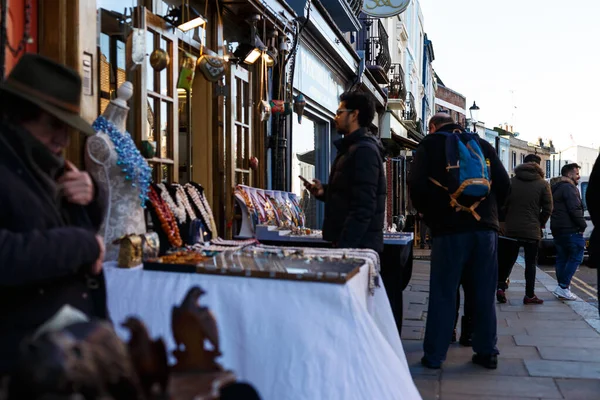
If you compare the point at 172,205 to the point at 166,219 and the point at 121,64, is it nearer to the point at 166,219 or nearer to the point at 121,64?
the point at 166,219

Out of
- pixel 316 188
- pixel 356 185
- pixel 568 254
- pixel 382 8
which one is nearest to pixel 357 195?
pixel 356 185

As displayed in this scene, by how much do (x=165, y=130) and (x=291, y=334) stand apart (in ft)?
9.87

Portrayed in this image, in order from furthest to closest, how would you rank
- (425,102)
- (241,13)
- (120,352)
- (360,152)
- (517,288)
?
(425,102), (517,288), (241,13), (360,152), (120,352)

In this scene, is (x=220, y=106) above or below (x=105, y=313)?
above

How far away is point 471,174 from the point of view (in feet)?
17.2

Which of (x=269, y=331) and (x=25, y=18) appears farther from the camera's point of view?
(x=25, y=18)

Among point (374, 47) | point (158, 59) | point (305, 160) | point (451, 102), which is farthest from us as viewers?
point (451, 102)

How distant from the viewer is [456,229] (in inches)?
209

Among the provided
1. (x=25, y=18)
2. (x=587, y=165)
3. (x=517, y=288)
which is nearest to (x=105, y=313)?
(x=25, y=18)

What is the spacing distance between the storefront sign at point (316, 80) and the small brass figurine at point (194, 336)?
7962 mm

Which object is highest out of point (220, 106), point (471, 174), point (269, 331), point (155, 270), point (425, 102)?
point (425, 102)

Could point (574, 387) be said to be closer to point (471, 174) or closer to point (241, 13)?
point (471, 174)

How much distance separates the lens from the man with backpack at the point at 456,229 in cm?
528

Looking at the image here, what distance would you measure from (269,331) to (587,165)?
84.2 metres
